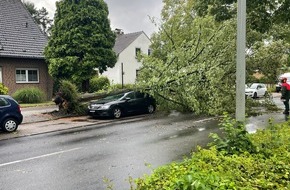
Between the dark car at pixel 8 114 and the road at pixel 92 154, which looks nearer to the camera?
the road at pixel 92 154

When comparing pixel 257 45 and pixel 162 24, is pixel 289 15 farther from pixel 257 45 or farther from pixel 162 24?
pixel 162 24

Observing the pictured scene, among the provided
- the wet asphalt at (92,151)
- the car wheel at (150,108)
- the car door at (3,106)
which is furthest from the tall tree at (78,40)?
the car door at (3,106)

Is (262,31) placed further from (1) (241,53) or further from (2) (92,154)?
(2) (92,154)

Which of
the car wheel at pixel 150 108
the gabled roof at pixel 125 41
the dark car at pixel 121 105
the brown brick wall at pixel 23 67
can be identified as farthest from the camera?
the gabled roof at pixel 125 41

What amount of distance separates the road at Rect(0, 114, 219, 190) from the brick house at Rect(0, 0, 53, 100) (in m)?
12.5

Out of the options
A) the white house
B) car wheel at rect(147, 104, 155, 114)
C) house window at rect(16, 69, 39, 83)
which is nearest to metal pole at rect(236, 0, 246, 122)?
car wheel at rect(147, 104, 155, 114)

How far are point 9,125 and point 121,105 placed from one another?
608cm

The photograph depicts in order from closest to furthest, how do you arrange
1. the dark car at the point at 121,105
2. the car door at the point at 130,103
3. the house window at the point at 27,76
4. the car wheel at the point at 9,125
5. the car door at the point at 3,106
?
the car door at the point at 3,106 → the car wheel at the point at 9,125 → the dark car at the point at 121,105 → the car door at the point at 130,103 → the house window at the point at 27,76

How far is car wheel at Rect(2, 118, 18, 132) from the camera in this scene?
1242cm

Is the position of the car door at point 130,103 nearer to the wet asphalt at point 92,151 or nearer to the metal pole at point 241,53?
the wet asphalt at point 92,151

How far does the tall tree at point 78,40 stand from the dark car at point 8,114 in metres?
6.59

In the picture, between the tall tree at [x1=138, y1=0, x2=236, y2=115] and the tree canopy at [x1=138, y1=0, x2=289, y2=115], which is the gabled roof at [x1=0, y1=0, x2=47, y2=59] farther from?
the tall tree at [x1=138, y1=0, x2=236, y2=115]

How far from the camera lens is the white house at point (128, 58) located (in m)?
38.6

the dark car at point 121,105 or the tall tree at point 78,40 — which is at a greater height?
the tall tree at point 78,40
